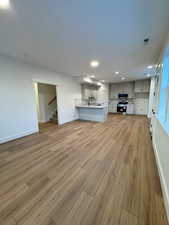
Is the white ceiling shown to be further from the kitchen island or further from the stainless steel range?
the stainless steel range

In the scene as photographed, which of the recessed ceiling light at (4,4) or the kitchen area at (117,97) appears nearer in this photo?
the recessed ceiling light at (4,4)

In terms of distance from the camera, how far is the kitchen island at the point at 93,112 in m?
5.68

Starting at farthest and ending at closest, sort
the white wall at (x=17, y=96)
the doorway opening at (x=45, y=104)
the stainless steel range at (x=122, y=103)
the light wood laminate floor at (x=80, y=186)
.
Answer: the stainless steel range at (x=122, y=103)
the doorway opening at (x=45, y=104)
the white wall at (x=17, y=96)
the light wood laminate floor at (x=80, y=186)

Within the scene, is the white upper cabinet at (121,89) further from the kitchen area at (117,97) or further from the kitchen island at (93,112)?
the kitchen island at (93,112)

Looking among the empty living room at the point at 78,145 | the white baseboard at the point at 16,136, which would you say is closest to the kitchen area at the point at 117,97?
the white baseboard at the point at 16,136

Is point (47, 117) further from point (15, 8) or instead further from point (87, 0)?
point (87, 0)

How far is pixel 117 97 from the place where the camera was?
8820 millimetres

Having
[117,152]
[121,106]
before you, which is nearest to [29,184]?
[117,152]

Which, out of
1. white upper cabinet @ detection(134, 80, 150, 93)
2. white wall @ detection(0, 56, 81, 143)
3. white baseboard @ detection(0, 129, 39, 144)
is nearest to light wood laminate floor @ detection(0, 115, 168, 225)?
white baseboard @ detection(0, 129, 39, 144)

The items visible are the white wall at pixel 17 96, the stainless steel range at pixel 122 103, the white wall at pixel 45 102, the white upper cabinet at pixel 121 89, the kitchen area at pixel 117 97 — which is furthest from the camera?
the stainless steel range at pixel 122 103

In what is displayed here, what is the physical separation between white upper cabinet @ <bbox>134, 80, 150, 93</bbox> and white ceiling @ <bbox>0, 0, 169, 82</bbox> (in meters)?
5.17

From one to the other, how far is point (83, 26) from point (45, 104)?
493 centimetres

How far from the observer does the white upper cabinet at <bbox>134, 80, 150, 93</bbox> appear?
7285mm

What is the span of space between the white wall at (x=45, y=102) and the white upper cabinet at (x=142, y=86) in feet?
20.4
